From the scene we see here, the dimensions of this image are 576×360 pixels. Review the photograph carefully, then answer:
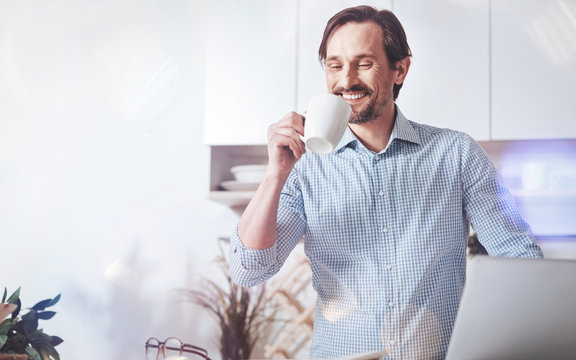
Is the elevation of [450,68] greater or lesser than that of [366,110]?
greater

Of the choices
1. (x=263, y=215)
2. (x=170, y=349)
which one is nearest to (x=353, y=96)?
(x=263, y=215)

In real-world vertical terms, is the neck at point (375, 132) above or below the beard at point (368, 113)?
below

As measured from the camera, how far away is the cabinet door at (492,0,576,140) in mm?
2047

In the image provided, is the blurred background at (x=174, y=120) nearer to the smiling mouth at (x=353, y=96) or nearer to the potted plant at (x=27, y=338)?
the potted plant at (x=27, y=338)

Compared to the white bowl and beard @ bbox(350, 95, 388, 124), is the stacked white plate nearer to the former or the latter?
the white bowl

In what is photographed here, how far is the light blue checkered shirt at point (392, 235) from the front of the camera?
1.11 metres

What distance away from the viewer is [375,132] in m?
1.28

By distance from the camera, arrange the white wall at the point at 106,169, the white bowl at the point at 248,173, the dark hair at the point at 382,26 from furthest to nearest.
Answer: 1. the white wall at the point at 106,169
2. the white bowl at the point at 248,173
3. the dark hair at the point at 382,26

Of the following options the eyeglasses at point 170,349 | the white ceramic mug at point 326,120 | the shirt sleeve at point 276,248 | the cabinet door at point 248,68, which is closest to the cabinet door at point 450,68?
the cabinet door at point 248,68

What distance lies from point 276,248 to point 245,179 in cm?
110

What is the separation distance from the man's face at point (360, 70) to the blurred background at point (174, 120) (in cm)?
79

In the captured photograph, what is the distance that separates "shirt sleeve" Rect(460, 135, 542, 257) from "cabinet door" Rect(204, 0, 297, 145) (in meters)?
1.05

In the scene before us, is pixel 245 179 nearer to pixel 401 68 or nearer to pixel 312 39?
pixel 312 39

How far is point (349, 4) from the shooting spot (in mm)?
2211
